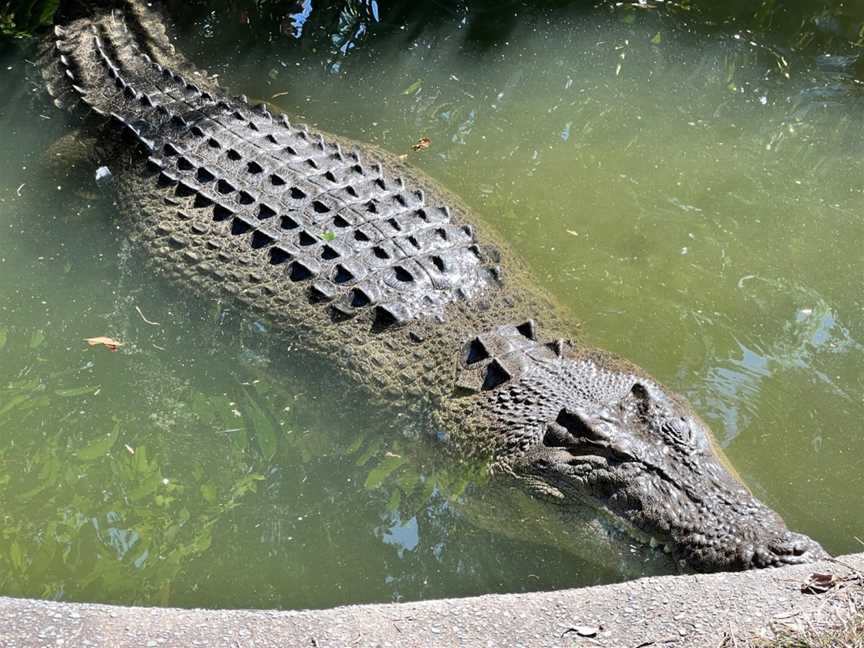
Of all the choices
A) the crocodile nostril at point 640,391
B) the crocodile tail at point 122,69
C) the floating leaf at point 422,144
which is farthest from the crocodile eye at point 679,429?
the crocodile tail at point 122,69

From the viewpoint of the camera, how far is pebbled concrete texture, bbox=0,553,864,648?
295cm

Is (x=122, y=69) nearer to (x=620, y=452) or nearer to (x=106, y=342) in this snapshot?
(x=106, y=342)

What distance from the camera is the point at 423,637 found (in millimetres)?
2990

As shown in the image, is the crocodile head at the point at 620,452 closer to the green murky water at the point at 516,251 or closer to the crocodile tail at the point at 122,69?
the green murky water at the point at 516,251

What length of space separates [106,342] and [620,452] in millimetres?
3100

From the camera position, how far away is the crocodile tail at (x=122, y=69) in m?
6.64

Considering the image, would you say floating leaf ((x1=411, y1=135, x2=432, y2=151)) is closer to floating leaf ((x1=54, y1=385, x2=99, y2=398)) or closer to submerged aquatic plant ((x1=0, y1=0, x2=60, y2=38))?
floating leaf ((x1=54, y1=385, x2=99, y2=398))

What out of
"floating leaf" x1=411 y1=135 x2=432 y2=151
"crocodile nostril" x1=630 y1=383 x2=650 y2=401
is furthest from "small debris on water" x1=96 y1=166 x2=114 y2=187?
"crocodile nostril" x1=630 y1=383 x2=650 y2=401

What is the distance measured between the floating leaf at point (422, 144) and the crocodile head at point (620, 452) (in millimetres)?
2476

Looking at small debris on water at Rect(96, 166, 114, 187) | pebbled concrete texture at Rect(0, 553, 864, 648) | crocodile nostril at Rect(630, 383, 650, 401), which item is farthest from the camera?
small debris on water at Rect(96, 166, 114, 187)

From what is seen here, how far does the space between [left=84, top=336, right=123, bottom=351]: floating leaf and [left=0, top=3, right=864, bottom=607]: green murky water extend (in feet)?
0.20

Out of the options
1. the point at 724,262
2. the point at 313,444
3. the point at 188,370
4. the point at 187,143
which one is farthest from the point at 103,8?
the point at 724,262

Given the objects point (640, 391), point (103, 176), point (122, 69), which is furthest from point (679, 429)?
point (122, 69)

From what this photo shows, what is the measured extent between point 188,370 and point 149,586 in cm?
146
